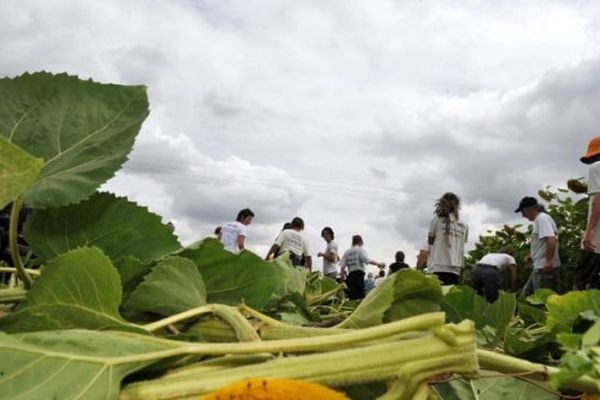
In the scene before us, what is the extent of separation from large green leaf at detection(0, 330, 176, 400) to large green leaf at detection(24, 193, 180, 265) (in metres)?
0.21

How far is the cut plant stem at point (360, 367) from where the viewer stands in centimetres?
65

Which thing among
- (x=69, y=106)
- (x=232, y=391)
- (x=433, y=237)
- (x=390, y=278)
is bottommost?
(x=232, y=391)

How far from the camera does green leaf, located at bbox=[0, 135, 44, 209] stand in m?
0.69

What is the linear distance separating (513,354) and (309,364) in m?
0.49

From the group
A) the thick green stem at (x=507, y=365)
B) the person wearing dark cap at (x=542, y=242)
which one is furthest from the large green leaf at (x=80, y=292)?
the person wearing dark cap at (x=542, y=242)

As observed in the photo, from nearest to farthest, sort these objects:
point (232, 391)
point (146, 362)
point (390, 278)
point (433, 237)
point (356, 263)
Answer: point (232, 391) → point (146, 362) → point (390, 278) → point (433, 237) → point (356, 263)

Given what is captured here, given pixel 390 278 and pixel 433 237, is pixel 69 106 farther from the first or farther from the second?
pixel 433 237

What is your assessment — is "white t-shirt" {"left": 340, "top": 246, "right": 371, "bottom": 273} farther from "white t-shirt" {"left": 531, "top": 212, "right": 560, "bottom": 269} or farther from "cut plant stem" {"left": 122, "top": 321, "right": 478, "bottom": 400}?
"cut plant stem" {"left": 122, "top": 321, "right": 478, "bottom": 400}

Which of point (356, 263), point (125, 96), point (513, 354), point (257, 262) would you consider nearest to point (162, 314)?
point (257, 262)

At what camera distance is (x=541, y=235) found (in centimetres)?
741

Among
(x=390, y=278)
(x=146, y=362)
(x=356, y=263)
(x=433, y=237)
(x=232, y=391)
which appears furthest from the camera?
(x=356, y=263)

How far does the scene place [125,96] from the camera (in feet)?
2.93

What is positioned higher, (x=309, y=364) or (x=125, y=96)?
(x=125, y=96)

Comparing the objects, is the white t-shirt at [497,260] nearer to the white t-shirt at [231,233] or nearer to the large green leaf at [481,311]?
the white t-shirt at [231,233]
